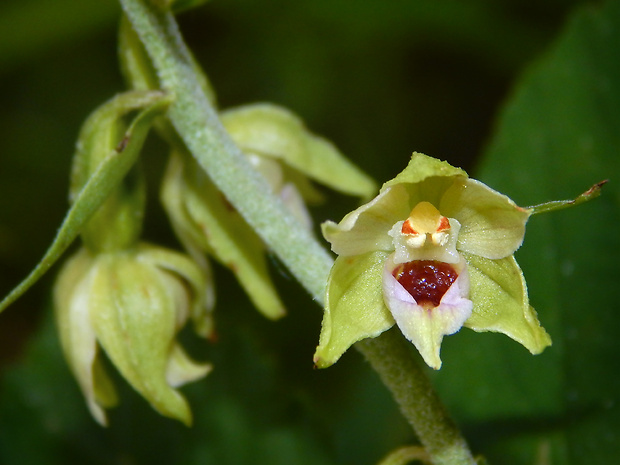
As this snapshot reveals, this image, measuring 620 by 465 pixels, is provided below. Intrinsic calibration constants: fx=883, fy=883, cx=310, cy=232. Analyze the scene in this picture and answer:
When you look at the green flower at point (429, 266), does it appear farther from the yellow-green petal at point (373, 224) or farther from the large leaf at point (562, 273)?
the large leaf at point (562, 273)

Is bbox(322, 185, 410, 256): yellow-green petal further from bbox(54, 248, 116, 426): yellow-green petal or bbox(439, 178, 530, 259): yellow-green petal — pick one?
bbox(54, 248, 116, 426): yellow-green petal

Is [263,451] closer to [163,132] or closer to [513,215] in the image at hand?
[163,132]

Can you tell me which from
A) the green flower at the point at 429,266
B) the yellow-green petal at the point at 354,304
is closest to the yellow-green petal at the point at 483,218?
the green flower at the point at 429,266

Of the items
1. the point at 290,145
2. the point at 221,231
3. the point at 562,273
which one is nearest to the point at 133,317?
the point at 221,231

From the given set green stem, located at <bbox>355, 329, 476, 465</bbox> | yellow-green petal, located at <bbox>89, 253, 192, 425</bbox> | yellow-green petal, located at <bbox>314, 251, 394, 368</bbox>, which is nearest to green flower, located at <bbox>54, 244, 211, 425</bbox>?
yellow-green petal, located at <bbox>89, 253, 192, 425</bbox>

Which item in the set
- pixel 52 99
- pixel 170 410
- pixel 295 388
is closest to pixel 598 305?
pixel 295 388

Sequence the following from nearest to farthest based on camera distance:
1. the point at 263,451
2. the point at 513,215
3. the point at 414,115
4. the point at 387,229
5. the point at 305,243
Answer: the point at 513,215, the point at 387,229, the point at 305,243, the point at 263,451, the point at 414,115
